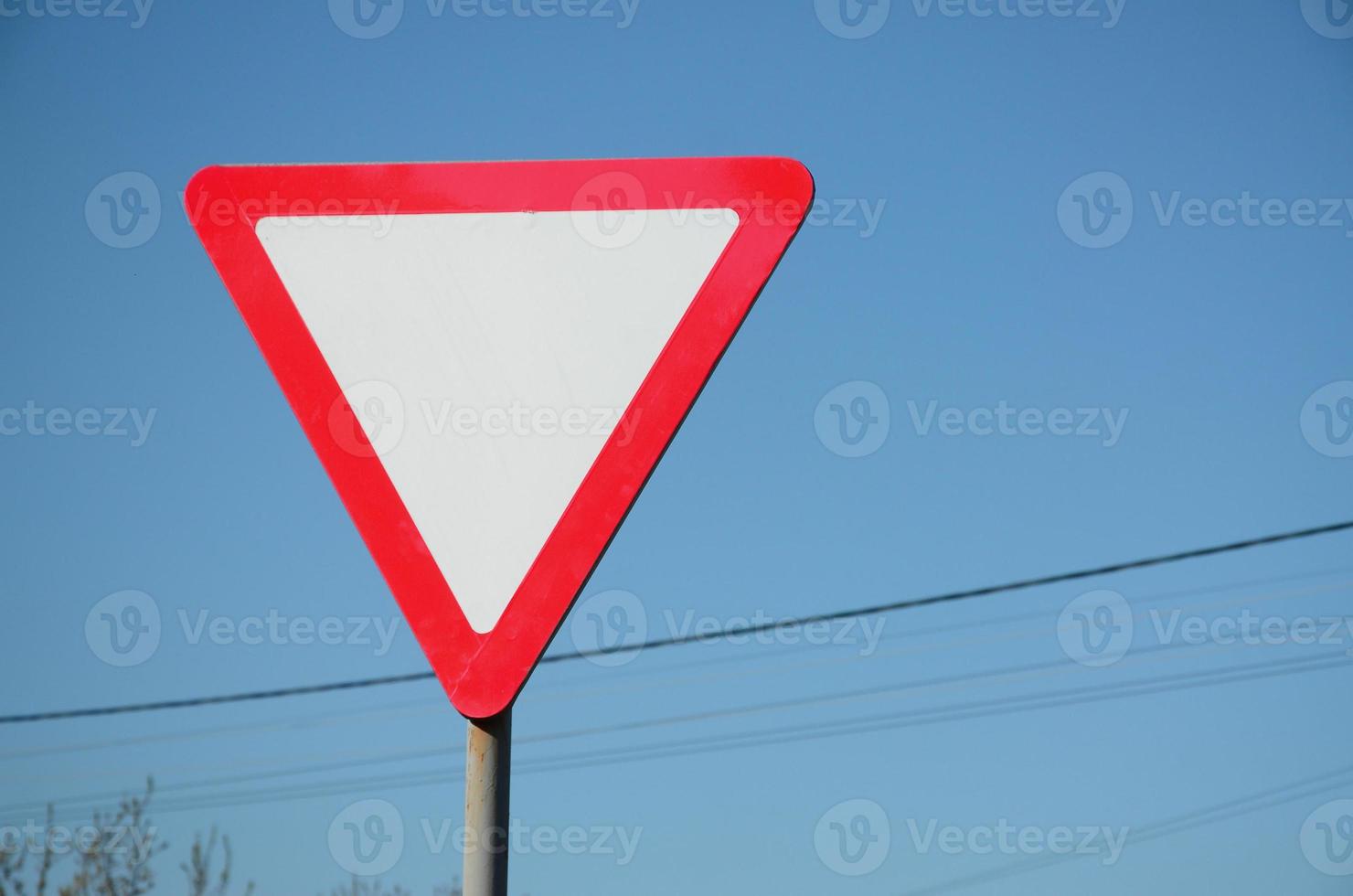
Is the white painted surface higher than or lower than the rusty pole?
higher

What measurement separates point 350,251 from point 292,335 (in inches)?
5.0

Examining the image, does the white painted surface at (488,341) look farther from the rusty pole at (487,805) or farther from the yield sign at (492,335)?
the rusty pole at (487,805)

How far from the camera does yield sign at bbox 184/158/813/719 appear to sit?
1.43 meters

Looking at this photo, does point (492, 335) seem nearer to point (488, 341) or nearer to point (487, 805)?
point (488, 341)

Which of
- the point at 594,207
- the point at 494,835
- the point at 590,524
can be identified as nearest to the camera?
the point at 494,835

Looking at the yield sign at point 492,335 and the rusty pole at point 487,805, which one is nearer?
the rusty pole at point 487,805

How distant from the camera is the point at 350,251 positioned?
155 cm

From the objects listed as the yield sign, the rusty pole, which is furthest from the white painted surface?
the rusty pole

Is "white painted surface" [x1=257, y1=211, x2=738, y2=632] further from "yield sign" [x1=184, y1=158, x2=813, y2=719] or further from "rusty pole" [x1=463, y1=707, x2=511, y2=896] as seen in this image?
"rusty pole" [x1=463, y1=707, x2=511, y2=896]

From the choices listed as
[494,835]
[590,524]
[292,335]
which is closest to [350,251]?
[292,335]

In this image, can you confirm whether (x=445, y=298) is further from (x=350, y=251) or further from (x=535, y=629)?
(x=535, y=629)

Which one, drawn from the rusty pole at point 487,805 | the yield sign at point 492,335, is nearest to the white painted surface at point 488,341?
the yield sign at point 492,335

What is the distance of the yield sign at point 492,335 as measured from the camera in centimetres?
143

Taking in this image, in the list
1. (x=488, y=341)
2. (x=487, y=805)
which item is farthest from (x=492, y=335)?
(x=487, y=805)
